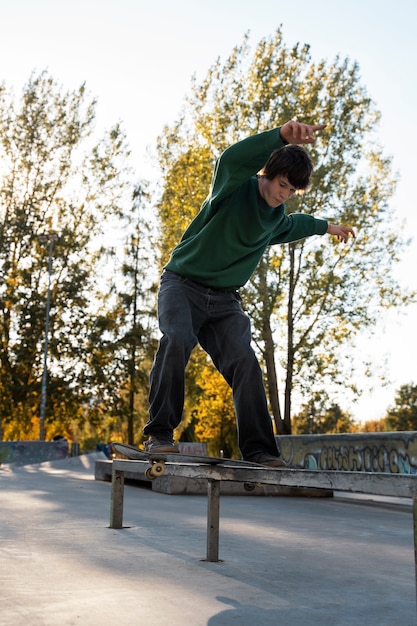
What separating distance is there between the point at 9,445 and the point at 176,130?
13.4m

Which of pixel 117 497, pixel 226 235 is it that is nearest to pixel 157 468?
pixel 226 235

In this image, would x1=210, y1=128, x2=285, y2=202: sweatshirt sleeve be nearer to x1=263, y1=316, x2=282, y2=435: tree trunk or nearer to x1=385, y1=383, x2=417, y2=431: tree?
x1=263, y1=316, x2=282, y2=435: tree trunk

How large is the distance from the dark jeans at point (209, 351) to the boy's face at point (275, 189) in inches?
24.5

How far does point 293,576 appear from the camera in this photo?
3.56 metres

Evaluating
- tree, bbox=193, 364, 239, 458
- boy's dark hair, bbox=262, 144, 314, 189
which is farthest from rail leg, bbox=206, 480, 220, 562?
tree, bbox=193, 364, 239, 458

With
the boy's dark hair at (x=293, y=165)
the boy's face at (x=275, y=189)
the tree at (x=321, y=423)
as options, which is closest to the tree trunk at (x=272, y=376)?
the boy's face at (x=275, y=189)

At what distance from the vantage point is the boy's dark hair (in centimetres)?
364

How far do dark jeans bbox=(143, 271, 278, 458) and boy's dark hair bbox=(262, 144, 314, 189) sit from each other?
2.60 ft

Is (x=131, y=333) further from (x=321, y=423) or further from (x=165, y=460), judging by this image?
(x=321, y=423)

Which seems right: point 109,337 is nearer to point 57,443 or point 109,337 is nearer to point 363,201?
point 57,443

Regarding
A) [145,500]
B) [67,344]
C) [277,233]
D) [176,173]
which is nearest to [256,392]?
[277,233]

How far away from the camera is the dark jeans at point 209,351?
3795mm

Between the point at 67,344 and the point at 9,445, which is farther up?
the point at 67,344

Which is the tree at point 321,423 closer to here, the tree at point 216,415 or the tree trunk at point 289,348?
the tree at point 216,415
